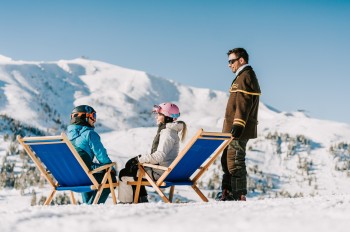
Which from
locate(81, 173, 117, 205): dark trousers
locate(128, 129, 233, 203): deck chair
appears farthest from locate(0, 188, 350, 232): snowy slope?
locate(81, 173, 117, 205): dark trousers

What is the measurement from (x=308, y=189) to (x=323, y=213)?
628ft

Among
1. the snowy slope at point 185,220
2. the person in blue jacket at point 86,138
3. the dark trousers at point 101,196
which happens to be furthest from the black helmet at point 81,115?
the snowy slope at point 185,220

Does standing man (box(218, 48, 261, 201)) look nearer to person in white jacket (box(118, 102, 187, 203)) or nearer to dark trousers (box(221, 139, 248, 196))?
dark trousers (box(221, 139, 248, 196))

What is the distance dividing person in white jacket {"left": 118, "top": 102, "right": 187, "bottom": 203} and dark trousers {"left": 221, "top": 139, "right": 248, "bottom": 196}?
81cm

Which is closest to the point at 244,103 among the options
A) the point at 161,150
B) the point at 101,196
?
the point at 161,150

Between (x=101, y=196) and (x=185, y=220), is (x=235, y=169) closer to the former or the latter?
(x=101, y=196)

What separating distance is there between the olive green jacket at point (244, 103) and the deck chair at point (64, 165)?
199cm

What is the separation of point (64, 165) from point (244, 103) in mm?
2844

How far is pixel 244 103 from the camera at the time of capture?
297 inches

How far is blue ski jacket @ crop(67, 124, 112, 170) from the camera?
7.39 meters

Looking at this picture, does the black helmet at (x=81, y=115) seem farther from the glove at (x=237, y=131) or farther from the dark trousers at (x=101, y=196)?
the glove at (x=237, y=131)

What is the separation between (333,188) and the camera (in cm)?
18475

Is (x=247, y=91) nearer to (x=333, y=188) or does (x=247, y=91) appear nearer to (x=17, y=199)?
(x=17, y=199)

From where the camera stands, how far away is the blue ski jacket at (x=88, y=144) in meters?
7.39
